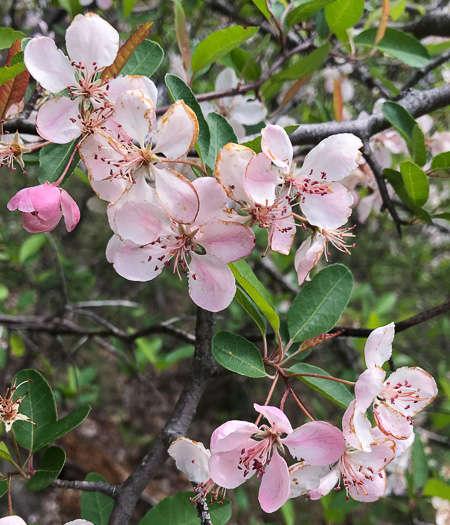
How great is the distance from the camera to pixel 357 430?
0.69 m

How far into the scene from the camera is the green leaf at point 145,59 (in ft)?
2.91

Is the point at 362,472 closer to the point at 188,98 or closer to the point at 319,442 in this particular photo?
the point at 319,442

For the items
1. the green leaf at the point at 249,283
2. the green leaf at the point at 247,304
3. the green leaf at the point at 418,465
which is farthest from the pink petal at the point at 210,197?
the green leaf at the point at 418,465

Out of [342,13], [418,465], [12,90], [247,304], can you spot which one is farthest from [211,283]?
[418,465]

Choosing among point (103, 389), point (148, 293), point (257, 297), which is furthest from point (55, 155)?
point (103, 389)

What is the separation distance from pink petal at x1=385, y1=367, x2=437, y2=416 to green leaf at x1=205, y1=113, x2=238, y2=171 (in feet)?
1.72

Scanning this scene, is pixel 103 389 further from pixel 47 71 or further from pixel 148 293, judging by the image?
pixel 47 71

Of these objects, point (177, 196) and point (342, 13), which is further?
point (342, 13)

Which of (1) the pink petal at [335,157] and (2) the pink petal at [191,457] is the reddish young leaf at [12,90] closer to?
(1) the pink petal at [335,157]

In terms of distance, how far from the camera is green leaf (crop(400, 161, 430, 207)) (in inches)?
39.0

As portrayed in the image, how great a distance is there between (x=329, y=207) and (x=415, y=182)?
328 mm

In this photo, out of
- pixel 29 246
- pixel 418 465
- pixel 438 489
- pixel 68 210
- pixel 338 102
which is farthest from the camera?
pixel 29 246

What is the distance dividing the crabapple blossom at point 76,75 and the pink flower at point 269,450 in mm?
536

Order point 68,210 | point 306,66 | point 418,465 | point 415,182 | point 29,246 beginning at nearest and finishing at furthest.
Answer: point 68,210 → point 415,182 → point 306,66 → point 418,465 → point 29,246
